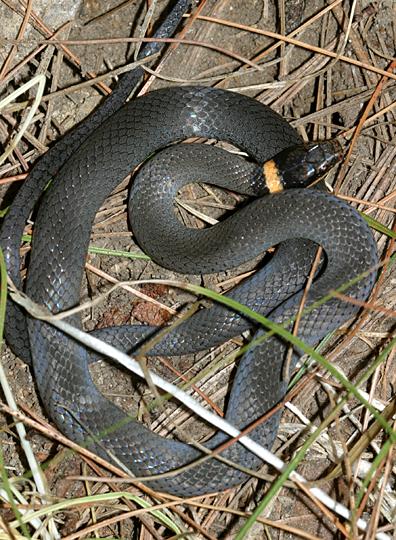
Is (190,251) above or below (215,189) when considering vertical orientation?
below

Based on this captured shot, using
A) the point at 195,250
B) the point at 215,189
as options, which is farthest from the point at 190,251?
the point at 215,189

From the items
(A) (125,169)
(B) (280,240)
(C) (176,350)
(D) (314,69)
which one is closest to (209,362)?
(C) (176,350)

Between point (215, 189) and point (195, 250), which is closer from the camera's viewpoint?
point (195, 250)

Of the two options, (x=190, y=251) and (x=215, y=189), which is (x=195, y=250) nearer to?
(x=190, y=251)

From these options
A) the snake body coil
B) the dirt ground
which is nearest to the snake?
the snake body coil

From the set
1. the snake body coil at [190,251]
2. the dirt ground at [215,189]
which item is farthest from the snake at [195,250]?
the dirt ground at [215,189]

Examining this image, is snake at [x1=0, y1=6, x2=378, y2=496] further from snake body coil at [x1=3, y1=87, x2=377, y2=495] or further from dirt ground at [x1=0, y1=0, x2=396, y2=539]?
dirt ground at [x1=0, y1=0, x2=396, y2=539]
